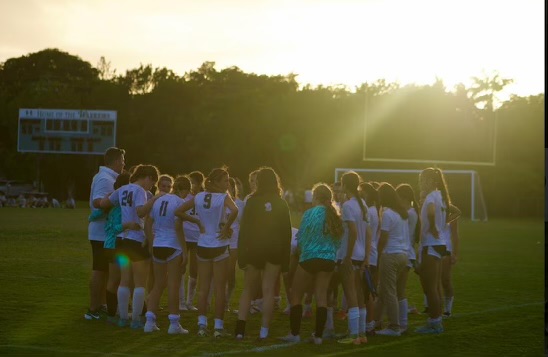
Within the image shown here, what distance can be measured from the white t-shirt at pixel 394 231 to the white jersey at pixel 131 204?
2786 millimetres

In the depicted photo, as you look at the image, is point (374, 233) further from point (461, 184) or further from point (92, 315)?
point (461, 184)

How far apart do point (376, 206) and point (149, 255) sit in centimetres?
273

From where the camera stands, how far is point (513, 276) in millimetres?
20703

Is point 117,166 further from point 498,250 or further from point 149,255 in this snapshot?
point 498,250

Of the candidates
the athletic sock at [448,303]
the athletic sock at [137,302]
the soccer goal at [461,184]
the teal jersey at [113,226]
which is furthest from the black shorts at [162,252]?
the soccer goal at [461,184]

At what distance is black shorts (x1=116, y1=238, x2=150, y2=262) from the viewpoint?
11.6m

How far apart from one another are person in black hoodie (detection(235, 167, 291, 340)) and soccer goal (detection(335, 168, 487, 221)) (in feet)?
161

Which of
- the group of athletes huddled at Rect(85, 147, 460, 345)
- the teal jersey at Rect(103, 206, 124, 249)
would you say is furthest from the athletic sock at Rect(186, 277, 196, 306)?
the teal jersey at Rect(103, 206, 124, 249)

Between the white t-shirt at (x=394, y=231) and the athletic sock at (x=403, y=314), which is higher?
the white t-shirt at (x=394, y=231)

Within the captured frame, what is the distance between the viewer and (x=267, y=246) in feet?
35.3

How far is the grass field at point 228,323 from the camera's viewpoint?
1034 cm

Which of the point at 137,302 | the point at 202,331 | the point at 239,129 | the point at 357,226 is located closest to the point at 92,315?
the point at 137,302

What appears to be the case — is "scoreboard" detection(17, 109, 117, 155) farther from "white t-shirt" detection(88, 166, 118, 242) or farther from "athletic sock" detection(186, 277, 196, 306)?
"white t-shirt" detection(88, 166, 118, 242)

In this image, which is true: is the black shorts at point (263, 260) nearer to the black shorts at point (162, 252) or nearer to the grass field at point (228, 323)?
the grass field at point (228, 323)
